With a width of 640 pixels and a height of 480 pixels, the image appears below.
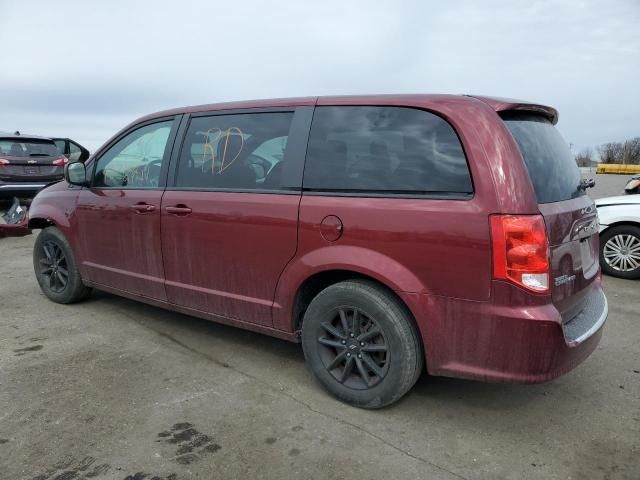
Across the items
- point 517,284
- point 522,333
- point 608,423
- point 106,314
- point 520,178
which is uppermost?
point 520,178

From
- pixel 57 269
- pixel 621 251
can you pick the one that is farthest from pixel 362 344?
pixel 621 251

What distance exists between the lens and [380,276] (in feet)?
9.08

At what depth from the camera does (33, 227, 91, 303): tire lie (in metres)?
4.71

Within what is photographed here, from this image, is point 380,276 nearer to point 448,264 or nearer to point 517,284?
point 448,264

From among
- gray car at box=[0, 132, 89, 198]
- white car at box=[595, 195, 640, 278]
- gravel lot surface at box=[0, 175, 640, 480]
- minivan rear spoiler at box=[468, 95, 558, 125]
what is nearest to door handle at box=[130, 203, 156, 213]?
gravel lot surface at box=[0, 175, 640, 480]

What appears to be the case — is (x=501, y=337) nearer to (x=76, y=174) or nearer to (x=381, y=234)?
(x=381, y=234)

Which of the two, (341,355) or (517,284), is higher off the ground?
(517,284)

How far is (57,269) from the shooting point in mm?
4898

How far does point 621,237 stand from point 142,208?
18.0 ft

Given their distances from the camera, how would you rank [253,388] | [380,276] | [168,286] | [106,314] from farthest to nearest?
1. [106,314]
2. [168,286]
3. [253,388]
4. [380,276]

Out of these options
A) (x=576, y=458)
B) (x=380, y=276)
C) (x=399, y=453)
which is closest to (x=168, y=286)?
(x=380, y=276)

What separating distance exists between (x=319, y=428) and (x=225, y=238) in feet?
4.36

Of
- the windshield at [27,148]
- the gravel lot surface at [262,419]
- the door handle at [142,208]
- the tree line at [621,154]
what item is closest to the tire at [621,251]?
the gravel lot surface at [262,419]

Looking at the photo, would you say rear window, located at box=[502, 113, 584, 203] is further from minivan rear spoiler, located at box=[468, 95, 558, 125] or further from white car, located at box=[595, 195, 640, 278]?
white car, located at box=[595, 195, 640, 278]
